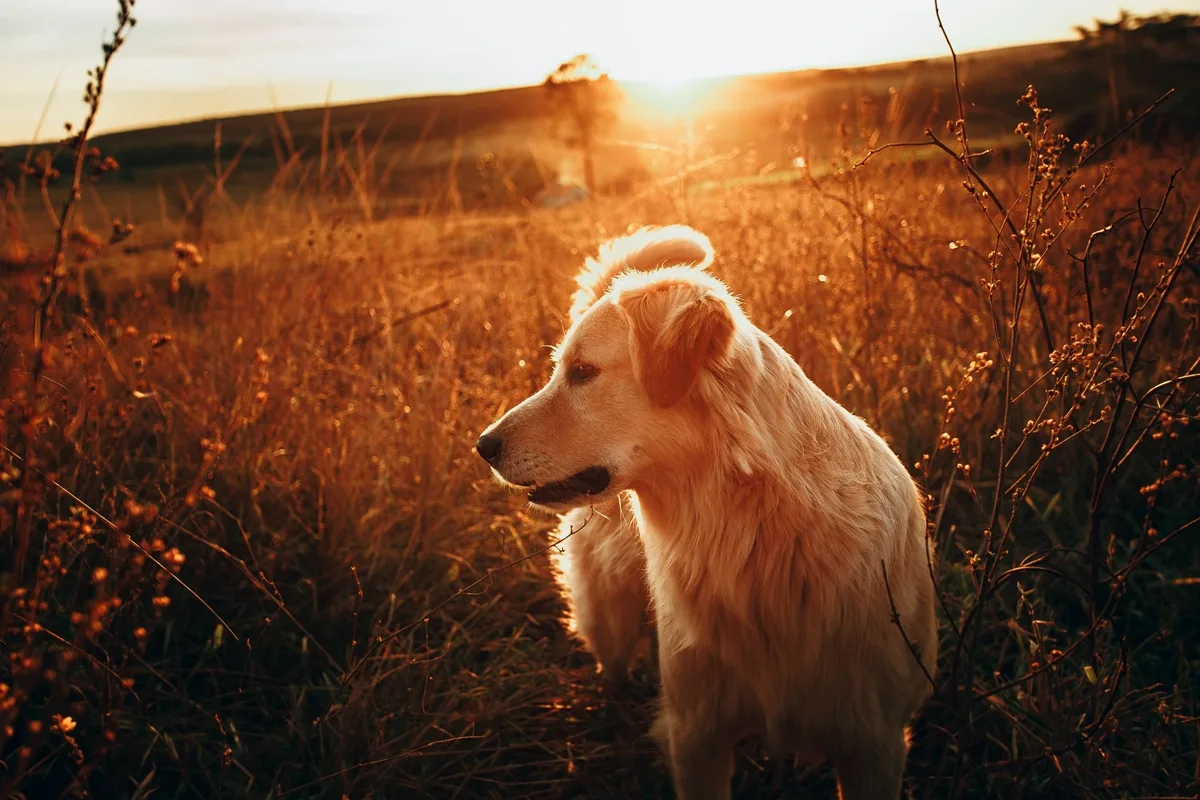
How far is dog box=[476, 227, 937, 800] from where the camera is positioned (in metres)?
2.11

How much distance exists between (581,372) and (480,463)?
1.81 metres

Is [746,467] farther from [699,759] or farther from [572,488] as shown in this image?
[699,759]

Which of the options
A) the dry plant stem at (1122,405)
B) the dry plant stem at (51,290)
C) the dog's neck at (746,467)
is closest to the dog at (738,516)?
the dog's neck at (746,467)

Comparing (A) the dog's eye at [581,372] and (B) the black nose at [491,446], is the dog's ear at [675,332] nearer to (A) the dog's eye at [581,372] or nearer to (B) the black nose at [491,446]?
(A) the dog's eye at [581,372]

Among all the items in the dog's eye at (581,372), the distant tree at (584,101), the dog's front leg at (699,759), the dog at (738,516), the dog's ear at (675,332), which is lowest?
the dog's front leg at (699,759)

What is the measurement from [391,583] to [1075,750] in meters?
2.54

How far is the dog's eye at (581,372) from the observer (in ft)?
7.63

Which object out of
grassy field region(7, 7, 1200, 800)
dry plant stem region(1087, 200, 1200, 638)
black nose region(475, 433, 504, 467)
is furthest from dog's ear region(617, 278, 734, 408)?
dry plant stem region(1087, 200, 1200, 638)

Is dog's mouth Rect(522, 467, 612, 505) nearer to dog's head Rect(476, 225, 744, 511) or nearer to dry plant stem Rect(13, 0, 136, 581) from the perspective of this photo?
dog's head Rect(476, 225, 744, 511)

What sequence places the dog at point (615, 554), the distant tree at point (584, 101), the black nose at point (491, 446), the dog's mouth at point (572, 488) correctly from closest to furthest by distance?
the dog's mouth at point (572, 488) → the black nose at point (491, 446) → the dog at point (615, 554) → the distant tree at point (584, 101)

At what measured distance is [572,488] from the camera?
230 centimetres

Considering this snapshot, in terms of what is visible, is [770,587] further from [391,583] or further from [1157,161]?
[1157,161]

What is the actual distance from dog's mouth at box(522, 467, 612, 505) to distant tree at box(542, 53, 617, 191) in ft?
13.6

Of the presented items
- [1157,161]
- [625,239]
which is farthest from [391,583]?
[1157,161]
